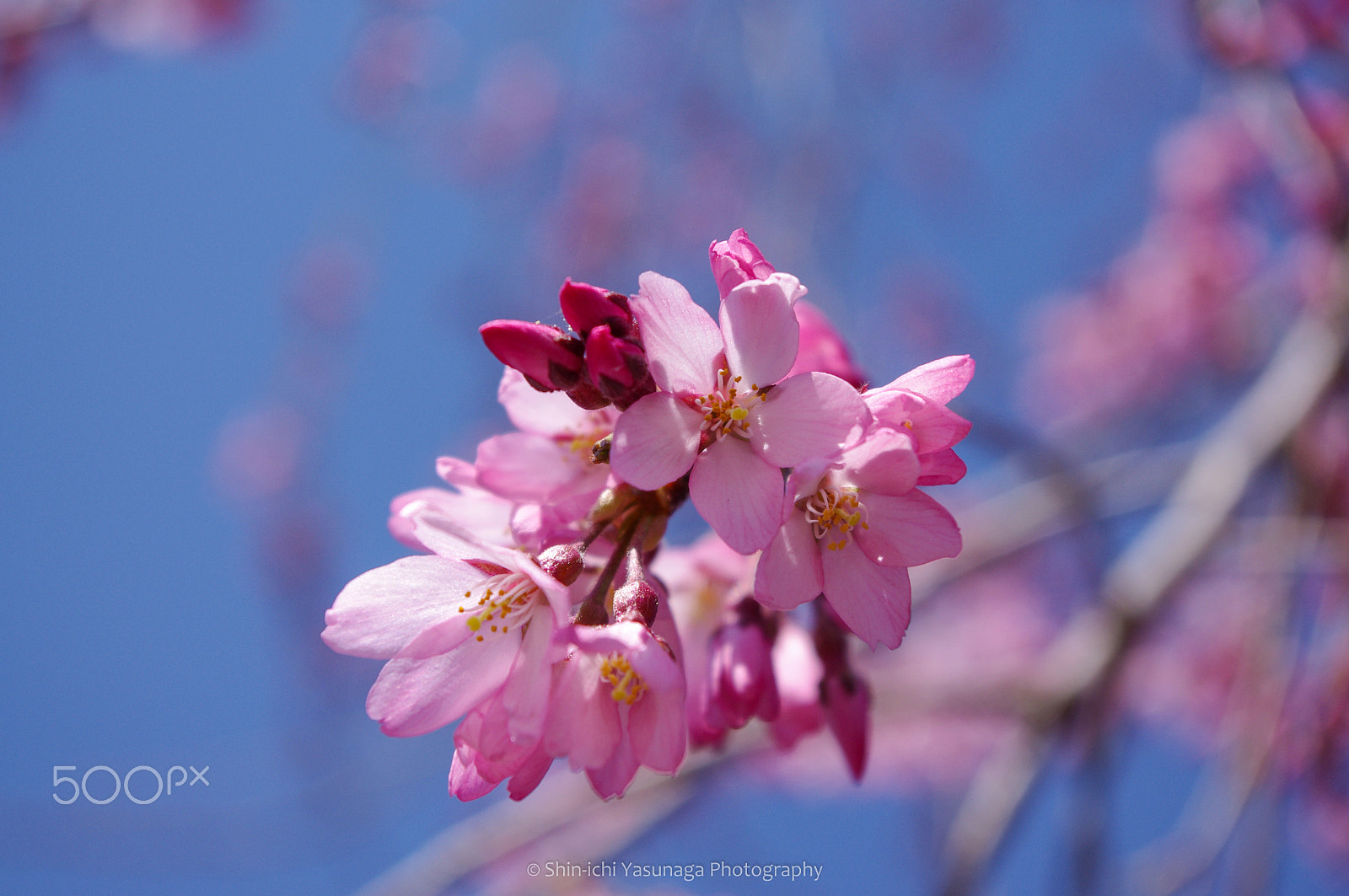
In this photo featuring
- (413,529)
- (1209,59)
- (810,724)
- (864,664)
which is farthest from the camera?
(864,664)

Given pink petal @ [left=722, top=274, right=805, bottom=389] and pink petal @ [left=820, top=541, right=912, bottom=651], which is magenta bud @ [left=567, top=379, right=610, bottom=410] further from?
pink petal @ [left=820, top=541, right=912, bottom=651]

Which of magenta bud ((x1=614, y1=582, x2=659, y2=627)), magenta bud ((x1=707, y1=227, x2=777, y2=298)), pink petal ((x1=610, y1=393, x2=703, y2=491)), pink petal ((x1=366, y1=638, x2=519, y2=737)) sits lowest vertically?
magenta bud ((x1=614, y1=582, x2=659, y2=627))

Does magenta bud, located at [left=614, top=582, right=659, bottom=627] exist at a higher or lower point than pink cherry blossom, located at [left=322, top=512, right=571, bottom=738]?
lower

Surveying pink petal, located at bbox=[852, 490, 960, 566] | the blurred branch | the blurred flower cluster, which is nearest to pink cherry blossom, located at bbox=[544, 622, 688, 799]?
pink petal, located at bbox=[852, 490, 960, 566]

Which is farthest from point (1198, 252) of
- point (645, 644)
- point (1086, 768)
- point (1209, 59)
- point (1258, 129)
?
Result: point (645, 644)

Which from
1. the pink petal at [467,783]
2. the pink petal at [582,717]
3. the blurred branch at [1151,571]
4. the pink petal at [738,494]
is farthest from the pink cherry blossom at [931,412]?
the blurred branch at [1151,571]

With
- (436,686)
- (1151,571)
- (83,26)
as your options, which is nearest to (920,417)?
(436,686)

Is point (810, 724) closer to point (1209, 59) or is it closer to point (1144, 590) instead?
point (1144, 590)

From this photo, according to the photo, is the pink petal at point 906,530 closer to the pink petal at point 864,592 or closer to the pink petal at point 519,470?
the pink petal at point 864,592

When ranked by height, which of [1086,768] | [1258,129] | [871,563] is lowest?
[1086,768]
